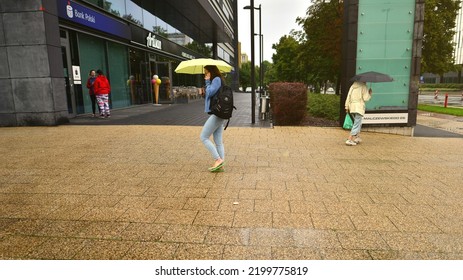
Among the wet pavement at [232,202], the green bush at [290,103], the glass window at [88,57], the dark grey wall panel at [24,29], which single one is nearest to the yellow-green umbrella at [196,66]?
the wet pavement at [232,202]

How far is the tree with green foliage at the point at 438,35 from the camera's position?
20.7 metres

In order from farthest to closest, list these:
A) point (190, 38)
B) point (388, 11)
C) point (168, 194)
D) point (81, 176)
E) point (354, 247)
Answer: point (190, 38), point (388, 11), point (81, 176), point (168, 194), point (354, 247)

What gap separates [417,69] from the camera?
10234mm

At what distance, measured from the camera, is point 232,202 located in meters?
4.30

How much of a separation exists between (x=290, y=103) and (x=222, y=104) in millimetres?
6235

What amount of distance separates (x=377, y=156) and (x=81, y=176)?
571 centimetres

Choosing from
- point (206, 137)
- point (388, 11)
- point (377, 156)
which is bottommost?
point (377, 156)

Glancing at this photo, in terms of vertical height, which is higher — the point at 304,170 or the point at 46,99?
the point at 46,99

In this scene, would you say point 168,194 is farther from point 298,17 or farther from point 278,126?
point 298,17

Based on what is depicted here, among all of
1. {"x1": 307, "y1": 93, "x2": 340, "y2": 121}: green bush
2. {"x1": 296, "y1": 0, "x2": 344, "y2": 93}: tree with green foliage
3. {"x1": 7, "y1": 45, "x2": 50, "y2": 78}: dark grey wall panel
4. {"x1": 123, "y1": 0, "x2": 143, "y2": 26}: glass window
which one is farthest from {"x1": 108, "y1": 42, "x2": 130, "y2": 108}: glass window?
{"x1": 296, "y1": 0, "x2": 344, "y2": 93}: tree with green foliage

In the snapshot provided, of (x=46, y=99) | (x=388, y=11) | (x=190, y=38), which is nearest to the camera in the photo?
(x=388, y=11)

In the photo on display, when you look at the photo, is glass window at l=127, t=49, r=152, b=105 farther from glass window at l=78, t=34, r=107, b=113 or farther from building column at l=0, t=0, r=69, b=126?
building column at l=0, t=0, r=69, b=126

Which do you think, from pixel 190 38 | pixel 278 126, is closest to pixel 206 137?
pixel 278 126

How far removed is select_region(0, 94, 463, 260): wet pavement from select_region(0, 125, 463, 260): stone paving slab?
0.02 metres
